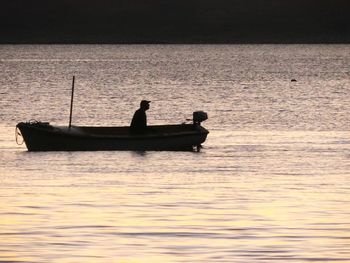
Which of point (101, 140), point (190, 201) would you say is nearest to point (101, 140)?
point (101, 140)

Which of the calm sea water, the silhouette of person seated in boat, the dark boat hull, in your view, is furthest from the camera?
the dark boat hull

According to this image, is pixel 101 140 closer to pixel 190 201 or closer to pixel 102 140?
pixel 102 140

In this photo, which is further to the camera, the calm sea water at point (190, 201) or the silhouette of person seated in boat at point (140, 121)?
the silhouette of person seated in boat at point (140, 121)

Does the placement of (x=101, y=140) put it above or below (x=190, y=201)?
above

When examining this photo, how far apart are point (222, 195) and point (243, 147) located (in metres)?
15.6

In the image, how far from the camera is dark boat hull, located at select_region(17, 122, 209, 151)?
39.6 meters

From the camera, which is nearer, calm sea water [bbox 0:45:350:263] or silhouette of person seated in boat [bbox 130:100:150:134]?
calm sea water [bbox 0:45:350:263]

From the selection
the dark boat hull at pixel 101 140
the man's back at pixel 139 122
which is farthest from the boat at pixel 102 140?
the man's back at pixel 139 122

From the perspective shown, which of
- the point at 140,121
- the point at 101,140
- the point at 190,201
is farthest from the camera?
the point at 140,121

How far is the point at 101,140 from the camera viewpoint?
3950 centimetres

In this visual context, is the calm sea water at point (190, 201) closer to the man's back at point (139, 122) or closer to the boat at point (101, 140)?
the boat at point (101, 140)

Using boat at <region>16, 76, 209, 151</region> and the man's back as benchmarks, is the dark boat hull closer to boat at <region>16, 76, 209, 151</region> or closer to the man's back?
boat at <region>16, 76, 209, 151</region>

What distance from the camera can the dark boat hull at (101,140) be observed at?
39.6 metres

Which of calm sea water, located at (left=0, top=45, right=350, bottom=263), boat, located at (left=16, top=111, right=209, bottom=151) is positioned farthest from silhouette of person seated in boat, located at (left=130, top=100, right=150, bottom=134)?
calm sea water, located at (left=0, top=45, right=350, bottom=263)
